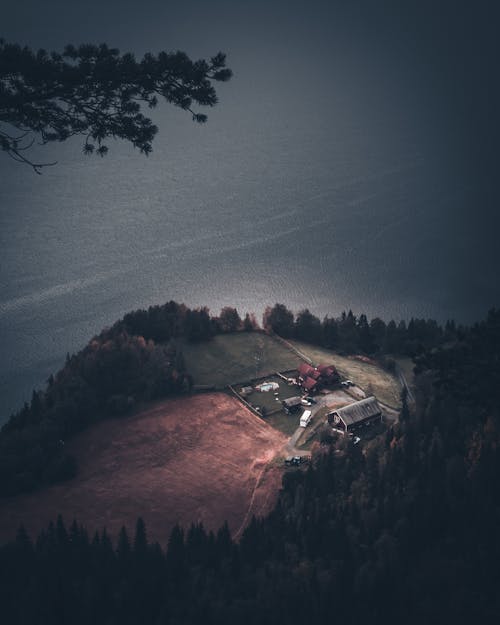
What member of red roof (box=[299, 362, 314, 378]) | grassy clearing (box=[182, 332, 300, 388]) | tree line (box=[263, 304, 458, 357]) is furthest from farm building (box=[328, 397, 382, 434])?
tree line (box=[263, 304, 458, 357])

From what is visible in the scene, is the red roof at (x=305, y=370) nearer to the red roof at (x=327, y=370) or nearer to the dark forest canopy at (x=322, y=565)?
the red roof at (x=327, y=370)

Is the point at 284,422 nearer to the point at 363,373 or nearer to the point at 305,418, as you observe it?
the point at 305,418

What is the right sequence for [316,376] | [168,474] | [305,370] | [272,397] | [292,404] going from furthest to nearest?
[305,370] < [316,376] < [272,397] < [292,404] < [168,474]

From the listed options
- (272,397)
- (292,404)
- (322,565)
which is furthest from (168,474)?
(322,565)

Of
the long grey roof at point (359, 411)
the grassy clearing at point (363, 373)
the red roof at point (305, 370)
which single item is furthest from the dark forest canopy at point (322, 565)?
the red roof at point (305, 370)

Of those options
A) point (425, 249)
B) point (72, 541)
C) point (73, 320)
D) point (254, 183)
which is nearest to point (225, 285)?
point (73, 320)
